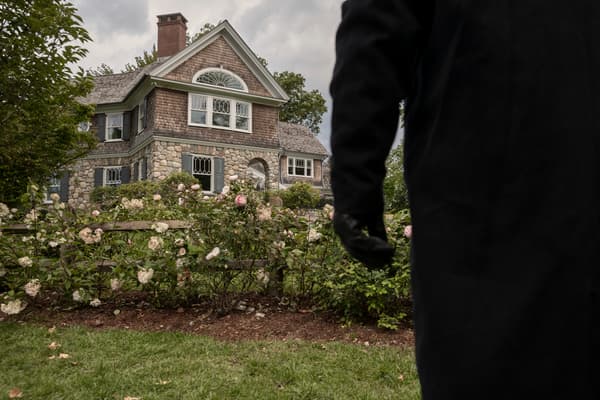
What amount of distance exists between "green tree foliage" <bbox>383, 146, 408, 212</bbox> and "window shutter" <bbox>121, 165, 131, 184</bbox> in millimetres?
13829

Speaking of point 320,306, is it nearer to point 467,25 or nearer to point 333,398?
point 333,398

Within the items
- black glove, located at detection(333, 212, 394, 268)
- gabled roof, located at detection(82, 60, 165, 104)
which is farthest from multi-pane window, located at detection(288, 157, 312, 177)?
black glove, located at detection(333, 212, 394, 268)

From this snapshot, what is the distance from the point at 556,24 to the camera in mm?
945

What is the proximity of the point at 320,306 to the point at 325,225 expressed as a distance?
2.74 feet

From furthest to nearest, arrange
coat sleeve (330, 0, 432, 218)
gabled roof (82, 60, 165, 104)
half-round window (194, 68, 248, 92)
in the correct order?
gabled roof (82, 60, 165, 104), half-round window (194, 68, 248, 92), coat sleeve (330, 0, 432, 218)

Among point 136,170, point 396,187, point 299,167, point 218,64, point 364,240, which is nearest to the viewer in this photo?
point 364,240

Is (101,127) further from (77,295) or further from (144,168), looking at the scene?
(77,295)

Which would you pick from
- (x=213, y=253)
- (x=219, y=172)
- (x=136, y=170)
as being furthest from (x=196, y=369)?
(x=136, y=170)

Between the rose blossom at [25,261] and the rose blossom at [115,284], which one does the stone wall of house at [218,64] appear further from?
the rose blossom at [115,284]

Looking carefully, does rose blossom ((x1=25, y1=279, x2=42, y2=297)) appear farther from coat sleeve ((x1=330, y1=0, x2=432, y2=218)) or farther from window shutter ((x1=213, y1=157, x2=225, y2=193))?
window shutter ((x1=213, y1=157, x2=225, y2=193))

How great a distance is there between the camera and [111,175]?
80.0 ft

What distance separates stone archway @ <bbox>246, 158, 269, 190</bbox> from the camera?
75.4 ft

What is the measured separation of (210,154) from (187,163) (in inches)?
49.2

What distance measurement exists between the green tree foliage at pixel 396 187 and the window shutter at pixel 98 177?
15.7 m
